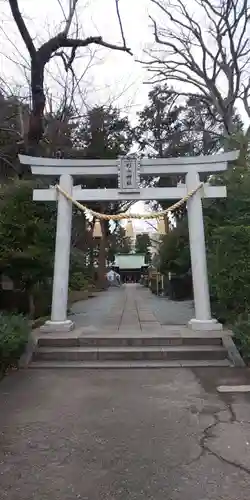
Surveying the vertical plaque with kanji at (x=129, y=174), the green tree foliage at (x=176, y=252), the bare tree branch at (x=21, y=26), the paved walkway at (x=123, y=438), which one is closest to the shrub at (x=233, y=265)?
the vertical plaque with kanji at (x=129, y=174)

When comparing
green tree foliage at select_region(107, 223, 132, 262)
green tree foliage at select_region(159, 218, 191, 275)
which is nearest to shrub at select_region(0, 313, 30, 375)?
green tree foliage at select_region(159, 218, 191, 275)

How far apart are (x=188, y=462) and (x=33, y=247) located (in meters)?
7.29

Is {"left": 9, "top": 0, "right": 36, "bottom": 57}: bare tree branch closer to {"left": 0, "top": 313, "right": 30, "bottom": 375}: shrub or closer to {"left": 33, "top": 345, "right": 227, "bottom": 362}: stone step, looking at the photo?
{"left": 0, "top": 313, "right": 30, "bottom": 375}: shrub

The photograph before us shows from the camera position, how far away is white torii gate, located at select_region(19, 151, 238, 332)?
912cm

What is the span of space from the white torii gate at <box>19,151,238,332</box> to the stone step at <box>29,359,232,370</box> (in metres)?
1.72

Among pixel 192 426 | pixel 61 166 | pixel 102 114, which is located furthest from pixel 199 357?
pixel 102 114

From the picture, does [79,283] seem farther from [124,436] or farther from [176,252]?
[124,436]

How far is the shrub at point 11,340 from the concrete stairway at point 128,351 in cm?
44

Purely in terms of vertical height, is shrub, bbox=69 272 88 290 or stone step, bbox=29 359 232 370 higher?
shrub, bbox=69 272 88 290

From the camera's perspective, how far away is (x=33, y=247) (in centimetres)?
1011

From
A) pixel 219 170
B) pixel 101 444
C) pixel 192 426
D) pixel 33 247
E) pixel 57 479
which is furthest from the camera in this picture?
pixel 33 247

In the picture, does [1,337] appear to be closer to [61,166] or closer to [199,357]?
[199,357]

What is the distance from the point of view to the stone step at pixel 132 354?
7543mm

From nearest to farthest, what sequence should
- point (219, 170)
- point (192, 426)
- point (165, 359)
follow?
1. point (192, 426)
2. point (165, 359)
3. point (219, 170)
